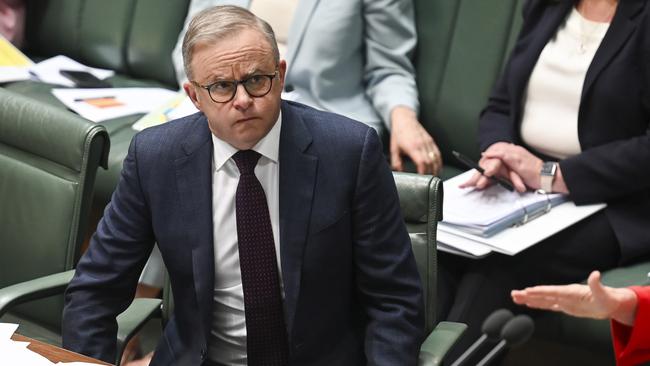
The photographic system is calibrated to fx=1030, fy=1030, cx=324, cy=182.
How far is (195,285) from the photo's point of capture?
1.96 m

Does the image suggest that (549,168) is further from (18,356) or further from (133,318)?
(18,356)

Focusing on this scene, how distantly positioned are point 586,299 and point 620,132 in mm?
1130

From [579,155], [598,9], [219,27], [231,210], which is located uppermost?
[219,27]

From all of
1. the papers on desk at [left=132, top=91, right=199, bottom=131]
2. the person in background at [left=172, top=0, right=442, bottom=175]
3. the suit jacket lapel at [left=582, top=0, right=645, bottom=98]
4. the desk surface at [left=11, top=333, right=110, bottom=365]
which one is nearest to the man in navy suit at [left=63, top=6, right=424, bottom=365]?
the desk surface at [left=11, top=333, right=110, bottom=365]

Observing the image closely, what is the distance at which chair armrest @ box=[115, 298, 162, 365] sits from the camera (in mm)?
2068

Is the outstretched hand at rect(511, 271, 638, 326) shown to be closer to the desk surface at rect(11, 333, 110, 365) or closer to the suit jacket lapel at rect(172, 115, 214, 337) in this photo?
the suit jacket lapel at rect(172, 115, 214, 337)

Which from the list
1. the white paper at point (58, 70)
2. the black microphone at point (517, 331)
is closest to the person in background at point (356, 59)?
the white paper at point (58, 70)

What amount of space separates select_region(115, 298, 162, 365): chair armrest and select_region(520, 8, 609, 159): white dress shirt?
1254 mm

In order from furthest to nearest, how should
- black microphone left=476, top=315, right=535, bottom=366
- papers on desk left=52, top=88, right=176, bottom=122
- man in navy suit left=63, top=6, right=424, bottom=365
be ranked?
papers on desk left=52, top=88, right=176, bottom=122 < man in navy suit left=63, top=6, right=424, bottom=365 < black microphone left=476, top=315, right=535, bottom=366

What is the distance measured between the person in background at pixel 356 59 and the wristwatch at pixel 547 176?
1.58 ft

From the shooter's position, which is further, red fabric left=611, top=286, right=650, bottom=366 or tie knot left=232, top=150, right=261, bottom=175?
tie knot left=232, top=150, right=261, bottom=175

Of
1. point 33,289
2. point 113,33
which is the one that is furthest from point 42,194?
point 113,33

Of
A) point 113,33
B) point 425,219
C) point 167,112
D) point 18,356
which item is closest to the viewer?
point 18,356

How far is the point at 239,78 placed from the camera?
1.85 m
